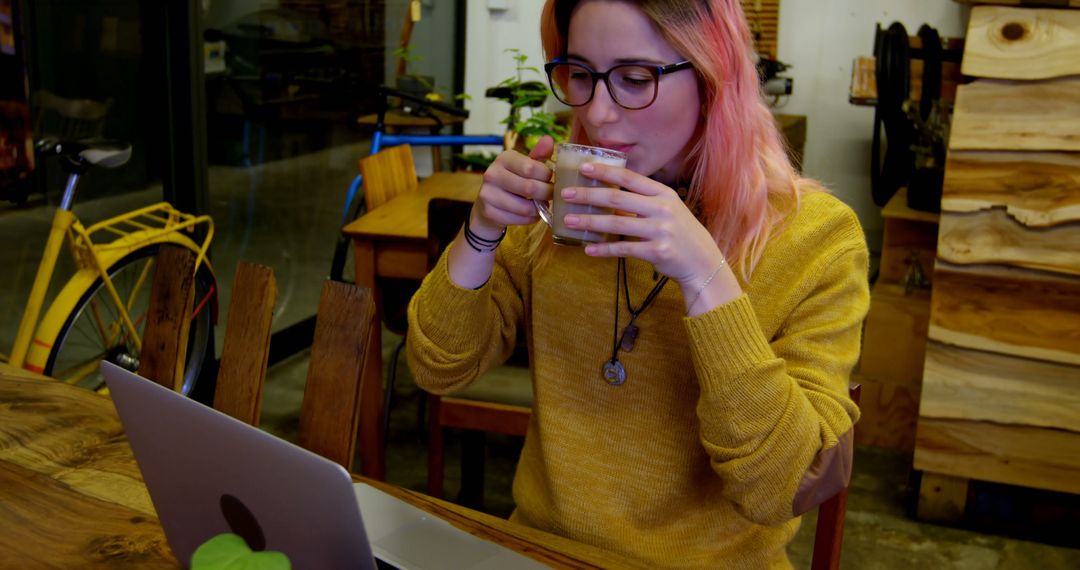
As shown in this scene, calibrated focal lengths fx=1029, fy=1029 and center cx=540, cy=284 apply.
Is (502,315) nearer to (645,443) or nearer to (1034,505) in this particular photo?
(645,443)

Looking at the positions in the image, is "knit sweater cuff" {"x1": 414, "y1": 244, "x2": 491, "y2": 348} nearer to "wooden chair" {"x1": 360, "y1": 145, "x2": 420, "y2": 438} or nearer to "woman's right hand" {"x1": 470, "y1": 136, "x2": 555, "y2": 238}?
"woman's right hand" {"x1": 470, "y1": 136, "x2": 555, "y2": 238}

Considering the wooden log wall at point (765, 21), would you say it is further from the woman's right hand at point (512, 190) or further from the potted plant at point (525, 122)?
the woman's right hand at point (512, 190)

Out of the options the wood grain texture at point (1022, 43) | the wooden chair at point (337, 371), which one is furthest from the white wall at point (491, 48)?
the wooden chair at point (337, 371)

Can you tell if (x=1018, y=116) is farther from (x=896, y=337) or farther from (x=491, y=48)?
(x=491, y=48)

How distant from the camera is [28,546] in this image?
1045 millimetres

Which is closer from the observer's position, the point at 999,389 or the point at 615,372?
the point at 615,372

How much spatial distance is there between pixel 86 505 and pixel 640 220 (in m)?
0.69

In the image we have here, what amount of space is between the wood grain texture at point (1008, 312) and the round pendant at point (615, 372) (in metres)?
1.60

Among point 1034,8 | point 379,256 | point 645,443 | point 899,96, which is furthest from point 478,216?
point 899,96

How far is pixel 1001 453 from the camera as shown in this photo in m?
2.66

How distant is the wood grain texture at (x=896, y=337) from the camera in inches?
124

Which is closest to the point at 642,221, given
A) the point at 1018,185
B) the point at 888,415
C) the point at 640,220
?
the point at 640,220

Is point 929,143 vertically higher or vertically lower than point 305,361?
higher

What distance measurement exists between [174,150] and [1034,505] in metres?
2.76
